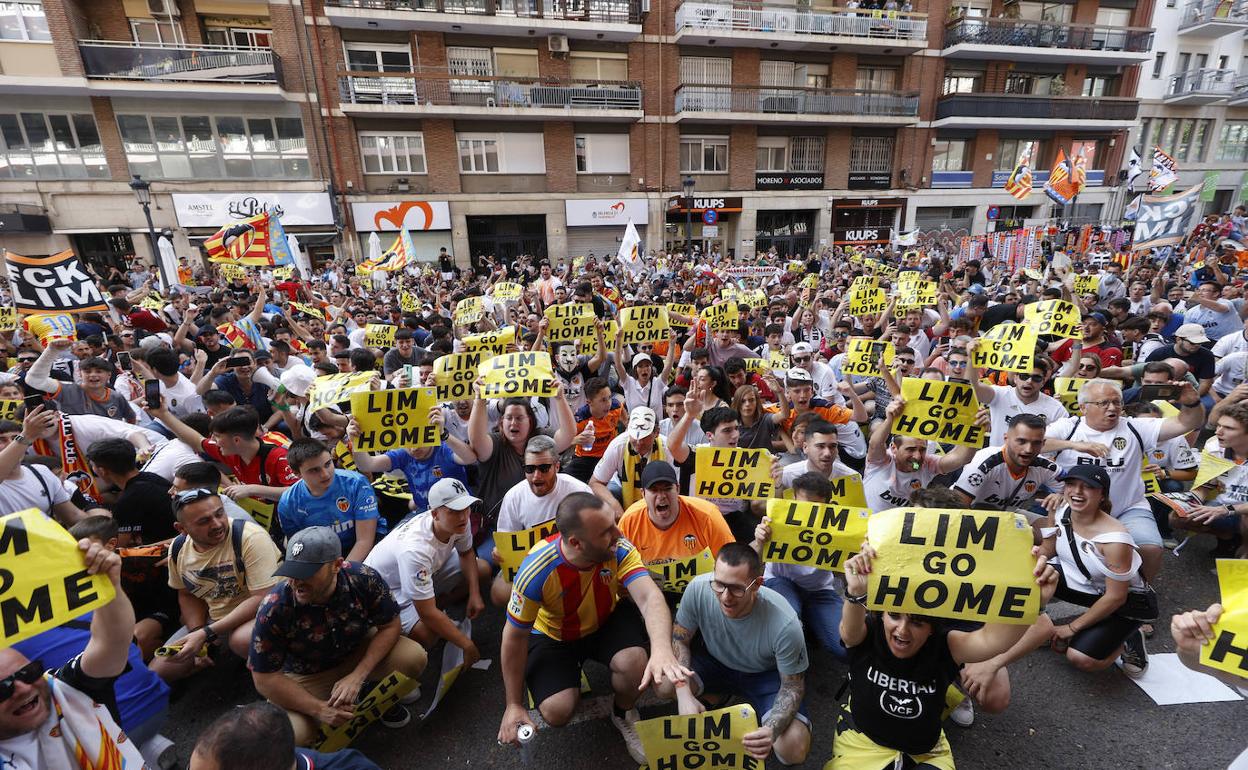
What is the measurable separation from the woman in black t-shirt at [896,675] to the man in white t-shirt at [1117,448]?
7.96 ft

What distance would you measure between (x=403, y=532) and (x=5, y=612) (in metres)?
2.13

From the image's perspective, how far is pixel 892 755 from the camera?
2869 mm

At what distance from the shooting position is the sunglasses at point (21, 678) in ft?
6.96

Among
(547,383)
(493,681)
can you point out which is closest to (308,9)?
(547,383)

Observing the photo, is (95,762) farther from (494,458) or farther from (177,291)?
(177,291)

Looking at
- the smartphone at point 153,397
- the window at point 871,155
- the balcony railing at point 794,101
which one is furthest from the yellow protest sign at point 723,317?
the window at point 871,155

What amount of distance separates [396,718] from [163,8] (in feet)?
94.8

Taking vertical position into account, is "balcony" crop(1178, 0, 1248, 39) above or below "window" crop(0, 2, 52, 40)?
above

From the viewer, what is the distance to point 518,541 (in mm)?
4051

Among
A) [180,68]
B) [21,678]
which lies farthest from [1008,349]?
[180,68]

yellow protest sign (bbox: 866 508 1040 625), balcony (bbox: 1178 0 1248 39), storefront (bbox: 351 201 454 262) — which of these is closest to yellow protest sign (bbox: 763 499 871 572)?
yellow protest sign (bbox: 866 508 1040 625)

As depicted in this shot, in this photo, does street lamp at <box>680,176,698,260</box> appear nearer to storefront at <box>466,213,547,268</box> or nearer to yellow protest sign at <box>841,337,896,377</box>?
storefront at <box>466,213,547,268</box>

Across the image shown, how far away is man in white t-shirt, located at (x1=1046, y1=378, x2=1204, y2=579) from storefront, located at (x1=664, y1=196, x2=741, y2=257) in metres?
23.4

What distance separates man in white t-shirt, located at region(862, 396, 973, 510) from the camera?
4.62 meters
